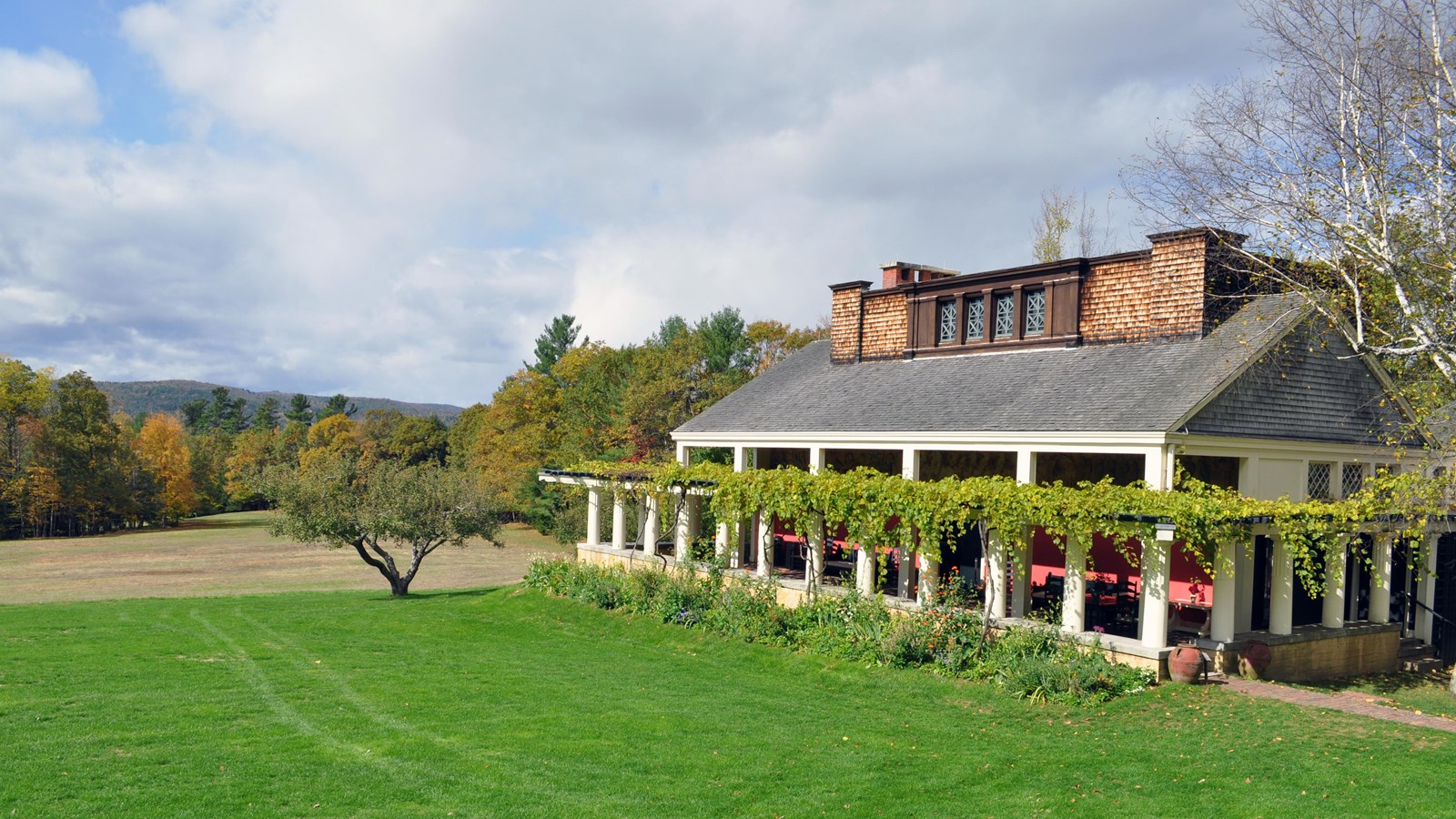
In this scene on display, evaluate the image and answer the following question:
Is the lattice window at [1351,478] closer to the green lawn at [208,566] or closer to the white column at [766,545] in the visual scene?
the white column at [766,545]

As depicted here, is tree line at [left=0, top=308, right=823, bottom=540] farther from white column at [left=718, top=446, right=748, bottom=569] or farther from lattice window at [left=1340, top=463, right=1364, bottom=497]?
lattice window at [left=1340, top=463, right=1364, bottom=497]

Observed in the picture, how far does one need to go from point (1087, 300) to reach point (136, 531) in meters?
76.6

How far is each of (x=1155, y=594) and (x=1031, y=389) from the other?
17.6ft

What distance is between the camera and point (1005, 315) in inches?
904

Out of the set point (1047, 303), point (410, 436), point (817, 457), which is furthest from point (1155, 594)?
point (410, 436)

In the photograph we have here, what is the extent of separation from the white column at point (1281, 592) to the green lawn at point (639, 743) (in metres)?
2.83

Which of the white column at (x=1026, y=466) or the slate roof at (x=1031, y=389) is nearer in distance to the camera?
the slate roof at (x=1031, y=389)

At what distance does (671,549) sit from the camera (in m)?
28.8

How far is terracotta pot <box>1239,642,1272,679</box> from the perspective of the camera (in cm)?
1545

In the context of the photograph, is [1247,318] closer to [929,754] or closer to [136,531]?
[929,754]

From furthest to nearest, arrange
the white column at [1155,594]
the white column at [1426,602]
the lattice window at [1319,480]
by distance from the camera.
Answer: the white column at [1426,602] → the lattice window at [1319,480] → the white column at [1155,594]

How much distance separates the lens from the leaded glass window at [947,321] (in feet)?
79.5

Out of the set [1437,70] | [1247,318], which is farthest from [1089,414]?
[1437,70]

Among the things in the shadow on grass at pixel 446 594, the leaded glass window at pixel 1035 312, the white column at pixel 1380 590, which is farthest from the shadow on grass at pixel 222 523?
the white column at pixel 1380 590
